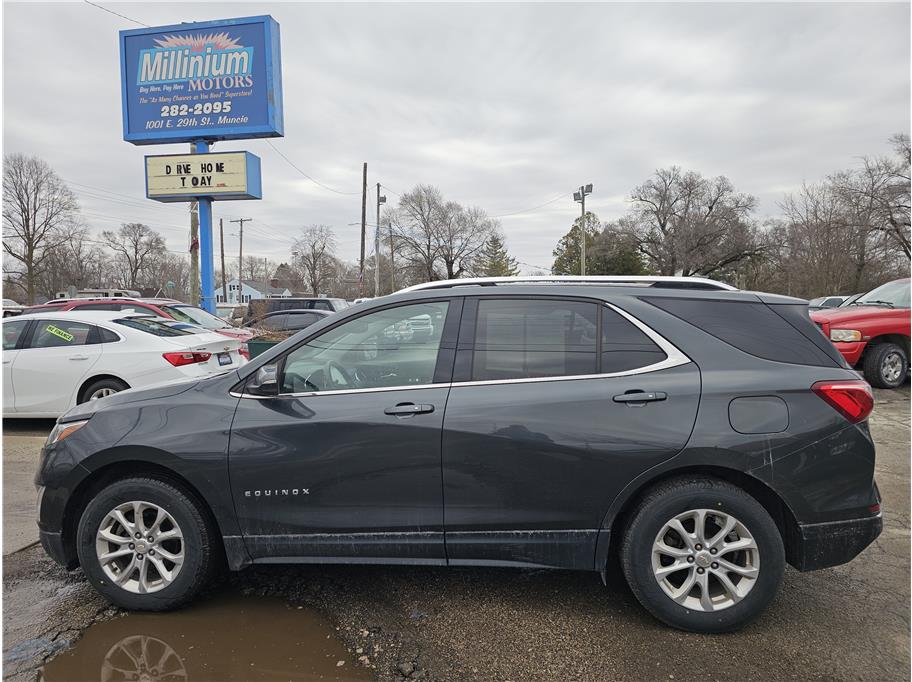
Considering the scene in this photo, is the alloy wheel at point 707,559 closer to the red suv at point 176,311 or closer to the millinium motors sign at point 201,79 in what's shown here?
the red suv at point 176,311

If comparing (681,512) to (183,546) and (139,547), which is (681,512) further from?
(139,547)

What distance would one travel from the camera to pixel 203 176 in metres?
16.0

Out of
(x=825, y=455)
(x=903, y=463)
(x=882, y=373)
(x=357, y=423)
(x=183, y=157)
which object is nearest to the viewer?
(x=825, y=455)

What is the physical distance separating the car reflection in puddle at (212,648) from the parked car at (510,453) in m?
0.18

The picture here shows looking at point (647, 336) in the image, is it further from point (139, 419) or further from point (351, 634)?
point (139, 419)

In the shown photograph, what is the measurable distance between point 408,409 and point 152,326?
5686 millimetres

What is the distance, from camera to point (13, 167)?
48219 mm

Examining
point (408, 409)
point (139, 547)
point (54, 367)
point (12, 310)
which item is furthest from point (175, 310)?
point (12, 310)

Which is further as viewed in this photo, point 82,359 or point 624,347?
point 82,359

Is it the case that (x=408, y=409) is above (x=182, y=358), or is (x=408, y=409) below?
above

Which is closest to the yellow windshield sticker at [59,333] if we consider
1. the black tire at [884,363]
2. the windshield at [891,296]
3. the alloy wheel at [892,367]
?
the black tire at [884,363]

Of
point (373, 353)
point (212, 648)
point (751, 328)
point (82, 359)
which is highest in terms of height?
point (751, 328)

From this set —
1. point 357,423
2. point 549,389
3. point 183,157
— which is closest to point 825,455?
point 549,389

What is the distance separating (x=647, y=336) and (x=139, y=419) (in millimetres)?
2677
